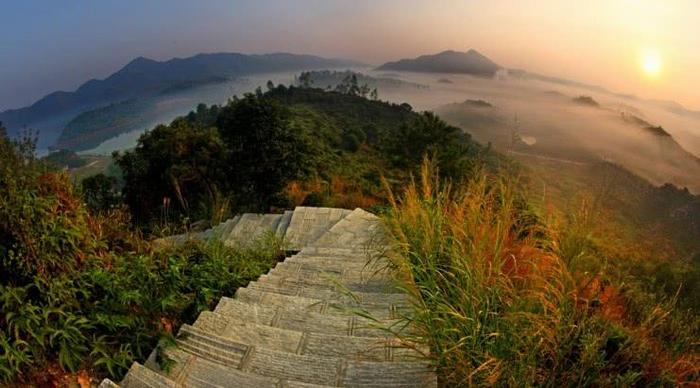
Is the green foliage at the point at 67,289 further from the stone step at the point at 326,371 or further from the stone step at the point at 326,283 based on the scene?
the stone step at the point at 326,283

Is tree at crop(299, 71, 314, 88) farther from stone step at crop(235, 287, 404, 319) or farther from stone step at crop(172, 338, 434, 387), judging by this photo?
stone step at crop(172, 338, 434, 387)

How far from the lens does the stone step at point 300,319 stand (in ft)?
8.87

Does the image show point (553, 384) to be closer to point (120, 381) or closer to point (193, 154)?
point (120, 381)

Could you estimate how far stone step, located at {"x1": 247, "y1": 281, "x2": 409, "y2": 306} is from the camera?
3.13 metres

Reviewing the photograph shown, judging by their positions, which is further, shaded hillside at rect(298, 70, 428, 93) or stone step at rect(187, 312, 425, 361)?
shaded hillside at rect(298, 70, 428, 93)

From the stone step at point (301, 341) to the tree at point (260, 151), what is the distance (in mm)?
7175

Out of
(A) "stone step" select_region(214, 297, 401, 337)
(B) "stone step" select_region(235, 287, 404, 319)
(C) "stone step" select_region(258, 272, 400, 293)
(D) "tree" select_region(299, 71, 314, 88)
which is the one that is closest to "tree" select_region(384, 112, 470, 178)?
(C) "stone step" select_region(258, 272, 400, 293)

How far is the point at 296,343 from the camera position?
8.19 feet

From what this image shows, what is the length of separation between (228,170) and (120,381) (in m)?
9.19

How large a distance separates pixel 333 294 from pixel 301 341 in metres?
0.89

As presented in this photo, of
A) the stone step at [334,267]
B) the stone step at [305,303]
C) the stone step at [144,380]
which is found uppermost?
the stone step at [144,380]

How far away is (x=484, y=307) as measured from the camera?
211cm

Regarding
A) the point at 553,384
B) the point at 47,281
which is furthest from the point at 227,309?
the point at 553,384

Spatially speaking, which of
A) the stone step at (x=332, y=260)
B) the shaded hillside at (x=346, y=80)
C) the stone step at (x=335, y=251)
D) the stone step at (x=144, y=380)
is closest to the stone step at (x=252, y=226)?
the stone step at (x=335, y=251)
